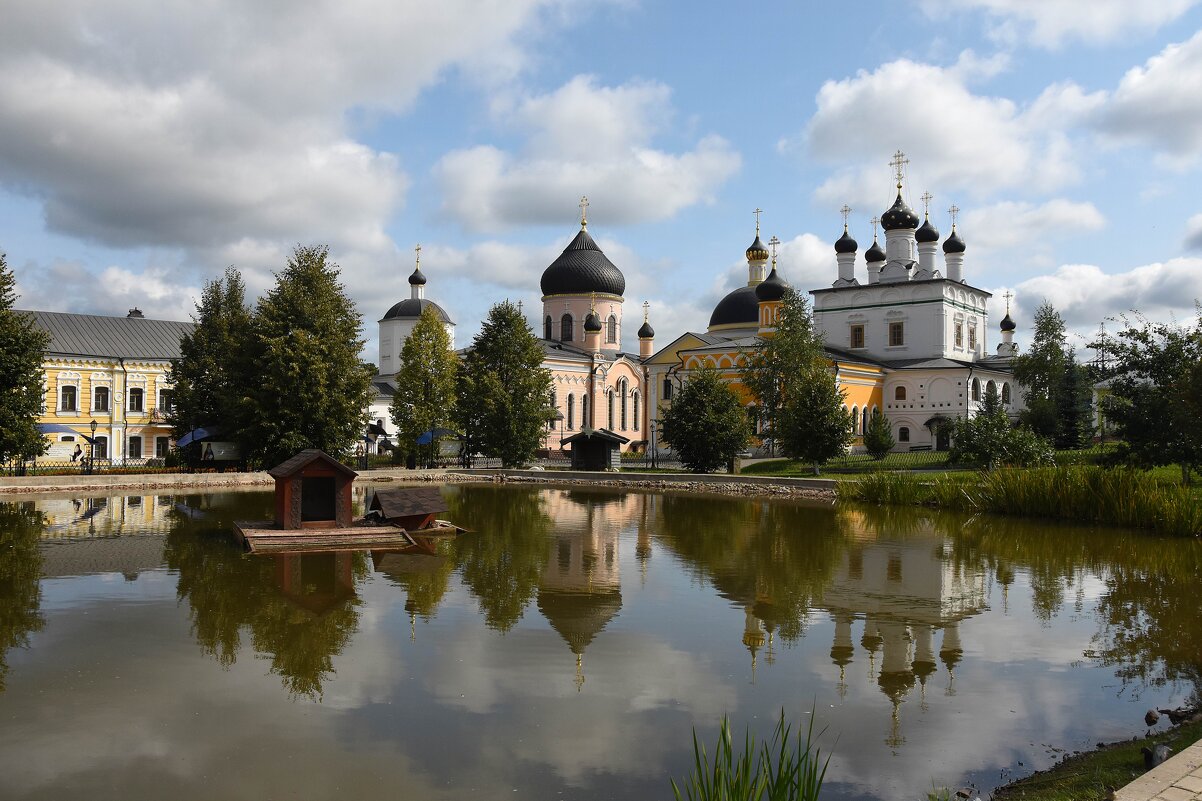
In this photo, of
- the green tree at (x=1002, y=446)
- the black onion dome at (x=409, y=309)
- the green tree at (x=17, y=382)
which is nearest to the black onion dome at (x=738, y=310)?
the black onion dome at (x=409, y=309)

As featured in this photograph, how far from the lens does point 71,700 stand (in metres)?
7.34

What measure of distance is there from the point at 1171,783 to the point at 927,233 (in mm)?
48104

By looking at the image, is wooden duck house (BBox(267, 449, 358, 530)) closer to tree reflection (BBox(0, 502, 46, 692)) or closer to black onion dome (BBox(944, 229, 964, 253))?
tree reflection (BBox(0, 502, 46, 692))

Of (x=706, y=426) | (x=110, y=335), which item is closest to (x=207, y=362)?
(x=110, y=335)

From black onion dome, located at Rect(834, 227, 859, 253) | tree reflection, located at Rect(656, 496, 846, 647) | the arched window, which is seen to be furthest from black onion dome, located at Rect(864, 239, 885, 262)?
tree reflection, located at Rect(656, 496, 846, 647)

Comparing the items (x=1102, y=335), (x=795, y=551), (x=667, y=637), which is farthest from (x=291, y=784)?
(x=1102, y=335)

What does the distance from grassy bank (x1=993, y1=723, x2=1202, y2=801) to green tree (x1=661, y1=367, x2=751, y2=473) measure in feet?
90.2

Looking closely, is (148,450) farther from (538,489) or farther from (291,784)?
(291,784)

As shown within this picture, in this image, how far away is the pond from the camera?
244 inches

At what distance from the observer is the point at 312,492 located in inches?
664

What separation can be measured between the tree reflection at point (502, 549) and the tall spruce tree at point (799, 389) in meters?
10.6

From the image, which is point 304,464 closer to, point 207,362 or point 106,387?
point 207,362

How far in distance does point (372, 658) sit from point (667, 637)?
9.87 ft

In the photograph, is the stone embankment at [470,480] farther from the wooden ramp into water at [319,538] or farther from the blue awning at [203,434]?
the wooden ramp into water at [319,538]
